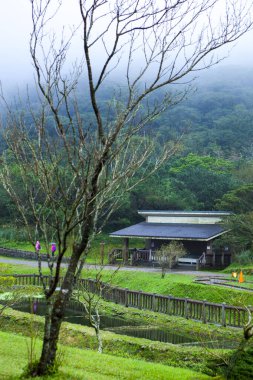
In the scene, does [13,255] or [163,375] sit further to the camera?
[13,255]

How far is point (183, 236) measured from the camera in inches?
1281

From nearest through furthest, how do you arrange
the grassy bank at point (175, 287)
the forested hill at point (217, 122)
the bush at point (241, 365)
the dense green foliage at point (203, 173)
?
the bush at point (241, 365), the grassy bank at point (175, 287), the dense green foliage at point (203, 173), the forested hill at point (217, 122)

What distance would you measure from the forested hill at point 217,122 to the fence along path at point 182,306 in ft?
100

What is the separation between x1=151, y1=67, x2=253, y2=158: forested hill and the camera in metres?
68.6

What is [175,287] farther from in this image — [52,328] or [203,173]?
[203,173]

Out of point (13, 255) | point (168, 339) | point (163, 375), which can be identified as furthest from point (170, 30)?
point (13, 255)

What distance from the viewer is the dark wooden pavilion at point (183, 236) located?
32438 mm

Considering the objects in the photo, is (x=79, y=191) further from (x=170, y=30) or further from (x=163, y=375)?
(x=163, y=375)

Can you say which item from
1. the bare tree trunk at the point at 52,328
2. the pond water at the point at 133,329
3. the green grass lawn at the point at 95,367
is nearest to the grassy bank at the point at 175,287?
the pond water at the point at 133,329

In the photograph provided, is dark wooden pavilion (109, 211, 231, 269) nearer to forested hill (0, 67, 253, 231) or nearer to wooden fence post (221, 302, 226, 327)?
forested hill (0, 67, 253, 231)

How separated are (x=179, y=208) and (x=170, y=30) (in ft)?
134

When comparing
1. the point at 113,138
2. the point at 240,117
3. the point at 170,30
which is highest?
the point at 240,117

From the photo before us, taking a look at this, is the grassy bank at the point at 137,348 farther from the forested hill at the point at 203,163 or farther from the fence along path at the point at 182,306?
the forested hill at the point at 203,163

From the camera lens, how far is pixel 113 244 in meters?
43.7
